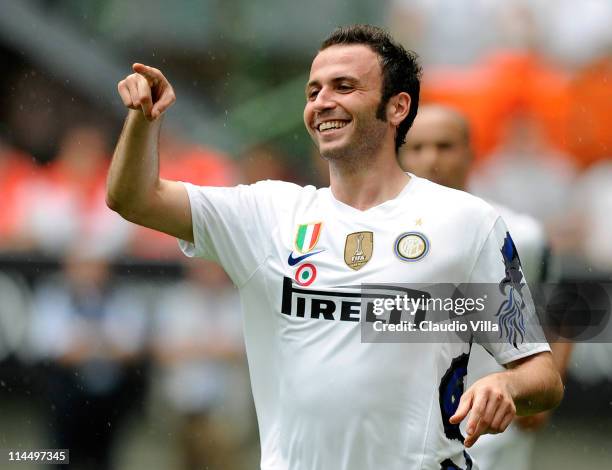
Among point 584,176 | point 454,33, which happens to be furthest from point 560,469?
point 454,33

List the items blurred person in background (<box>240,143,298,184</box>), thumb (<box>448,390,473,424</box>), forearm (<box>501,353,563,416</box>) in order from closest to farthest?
thumb (<box>448,390,473,424</box>)
forearm (<box>501,353,563,416</box>)
blurred person in background (<box>240,143,298,184</box>)

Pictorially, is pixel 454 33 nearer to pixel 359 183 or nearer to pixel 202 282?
pixel 202 282

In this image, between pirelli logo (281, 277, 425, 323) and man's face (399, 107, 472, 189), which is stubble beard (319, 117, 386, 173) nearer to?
pirelli logo (281, 277, 425, 323)

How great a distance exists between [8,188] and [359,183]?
410cm

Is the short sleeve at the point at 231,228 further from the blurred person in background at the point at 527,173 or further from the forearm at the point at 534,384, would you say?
the blurred person in background at the point at 527,173

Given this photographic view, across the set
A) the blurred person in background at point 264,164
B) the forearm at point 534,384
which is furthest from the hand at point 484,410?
the blurred person in background at point 264,164

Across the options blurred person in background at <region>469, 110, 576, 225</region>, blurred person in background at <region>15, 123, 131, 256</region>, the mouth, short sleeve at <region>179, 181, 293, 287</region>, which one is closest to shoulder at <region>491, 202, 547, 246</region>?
the mouth

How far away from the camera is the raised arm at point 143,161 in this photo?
296cm

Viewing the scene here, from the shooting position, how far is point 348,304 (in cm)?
305

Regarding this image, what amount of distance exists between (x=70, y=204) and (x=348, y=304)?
3.89 m

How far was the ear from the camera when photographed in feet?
11.3

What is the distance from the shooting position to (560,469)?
6758 mm

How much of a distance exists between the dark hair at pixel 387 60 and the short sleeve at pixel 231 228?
0.48 m

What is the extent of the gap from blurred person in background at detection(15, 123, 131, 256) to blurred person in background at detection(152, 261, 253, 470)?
20.7 inches
